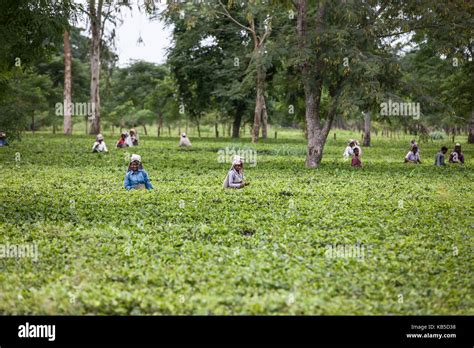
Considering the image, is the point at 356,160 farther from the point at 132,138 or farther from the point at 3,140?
the point at 3,140

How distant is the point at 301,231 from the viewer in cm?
1214

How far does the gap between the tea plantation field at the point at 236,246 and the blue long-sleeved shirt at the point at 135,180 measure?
0.39 m

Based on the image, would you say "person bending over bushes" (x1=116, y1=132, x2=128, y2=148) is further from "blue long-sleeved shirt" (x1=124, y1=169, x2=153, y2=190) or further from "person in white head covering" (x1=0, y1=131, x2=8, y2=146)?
"blue long-sleeved shirt" (x1=124, y1=169, x2=153, y2=190)

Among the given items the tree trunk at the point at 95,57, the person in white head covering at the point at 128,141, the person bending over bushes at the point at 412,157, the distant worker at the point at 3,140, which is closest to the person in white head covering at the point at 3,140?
Answer: the distant worker at the point at 3,140

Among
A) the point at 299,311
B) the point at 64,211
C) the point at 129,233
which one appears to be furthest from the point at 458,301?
the point at 64,211

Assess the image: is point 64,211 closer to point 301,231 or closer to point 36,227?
point 36,227

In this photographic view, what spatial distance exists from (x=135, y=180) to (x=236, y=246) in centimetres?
772

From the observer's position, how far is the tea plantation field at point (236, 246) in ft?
25.8

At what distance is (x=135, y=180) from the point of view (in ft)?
58.7

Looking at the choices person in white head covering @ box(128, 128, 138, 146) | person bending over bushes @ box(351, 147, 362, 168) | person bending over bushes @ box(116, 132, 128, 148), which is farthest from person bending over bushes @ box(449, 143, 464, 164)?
person in white head covering @ box(128, 128, 138, 146)

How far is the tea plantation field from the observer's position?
25.8 feet

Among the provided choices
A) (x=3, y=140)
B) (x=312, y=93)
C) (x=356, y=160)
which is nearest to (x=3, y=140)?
(x=3, y=140)

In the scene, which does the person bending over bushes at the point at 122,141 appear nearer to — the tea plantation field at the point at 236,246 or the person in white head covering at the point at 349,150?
the person in white head covering at the point at 349,150

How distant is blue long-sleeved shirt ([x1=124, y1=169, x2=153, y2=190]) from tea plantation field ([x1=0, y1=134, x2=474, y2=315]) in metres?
0.39
